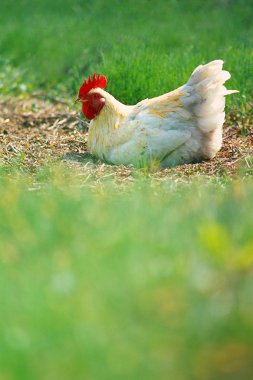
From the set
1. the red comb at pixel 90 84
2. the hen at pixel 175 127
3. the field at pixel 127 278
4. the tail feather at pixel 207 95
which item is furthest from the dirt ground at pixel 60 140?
the red comb at pixel 90 84

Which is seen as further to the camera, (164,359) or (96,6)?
(96,6)

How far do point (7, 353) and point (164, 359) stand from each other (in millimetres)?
522

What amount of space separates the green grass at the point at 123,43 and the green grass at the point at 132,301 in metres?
4.69

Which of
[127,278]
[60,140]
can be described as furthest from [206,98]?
[127,278]

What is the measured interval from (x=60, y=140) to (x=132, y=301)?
16.0 feet

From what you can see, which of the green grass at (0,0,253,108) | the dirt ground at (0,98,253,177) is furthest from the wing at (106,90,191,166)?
the green grass at (0,0,253,108)

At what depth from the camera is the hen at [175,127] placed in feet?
20.7

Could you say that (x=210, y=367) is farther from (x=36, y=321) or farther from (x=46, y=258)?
(x=46, y=258)

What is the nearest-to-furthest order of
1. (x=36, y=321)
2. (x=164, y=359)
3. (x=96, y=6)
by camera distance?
(x=164, y=359) < (x=36, y=321) < (x=96, y=6)

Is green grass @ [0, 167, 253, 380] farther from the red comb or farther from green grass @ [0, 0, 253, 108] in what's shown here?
green grass @ [0, 0, 253, 108]

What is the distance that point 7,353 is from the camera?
2623 millimetres

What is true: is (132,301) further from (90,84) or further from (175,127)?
(90,84)

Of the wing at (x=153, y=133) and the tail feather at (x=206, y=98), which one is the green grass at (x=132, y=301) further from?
the tail feather at (x=206, y=98)

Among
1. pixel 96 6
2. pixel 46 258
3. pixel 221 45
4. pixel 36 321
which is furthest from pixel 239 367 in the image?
pixel 96 6
